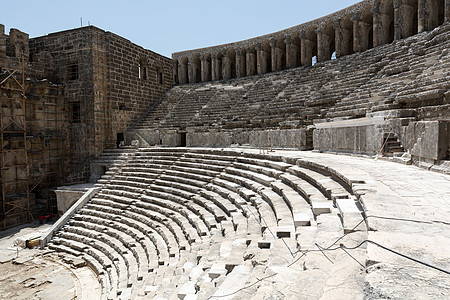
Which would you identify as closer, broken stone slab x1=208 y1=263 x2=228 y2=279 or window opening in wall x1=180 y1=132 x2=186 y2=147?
broken stone slab x1=208 y1=263 x2=228 y2=279

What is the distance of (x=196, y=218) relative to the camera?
28.0 ft

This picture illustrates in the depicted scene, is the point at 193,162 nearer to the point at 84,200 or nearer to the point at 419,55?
the point at 84,200

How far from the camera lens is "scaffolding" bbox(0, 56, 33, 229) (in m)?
15.1

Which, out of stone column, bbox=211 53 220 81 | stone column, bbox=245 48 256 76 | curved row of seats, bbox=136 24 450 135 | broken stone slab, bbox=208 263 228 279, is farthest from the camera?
stone column, bbox=211 53 220 81

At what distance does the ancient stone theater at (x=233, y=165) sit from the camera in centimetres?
328

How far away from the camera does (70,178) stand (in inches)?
683

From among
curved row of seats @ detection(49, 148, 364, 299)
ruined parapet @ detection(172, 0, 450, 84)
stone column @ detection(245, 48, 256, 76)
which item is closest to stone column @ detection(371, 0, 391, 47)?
ruined parapet @ detection(172, 0, 450, 84)

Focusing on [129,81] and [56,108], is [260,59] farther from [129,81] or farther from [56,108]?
[56,108]

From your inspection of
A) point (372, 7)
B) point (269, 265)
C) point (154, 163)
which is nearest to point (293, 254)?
point (269, 265)

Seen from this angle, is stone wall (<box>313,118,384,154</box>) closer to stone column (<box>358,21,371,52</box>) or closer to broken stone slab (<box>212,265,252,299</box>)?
broken stone slab (<box>212,265,252,299</box>)

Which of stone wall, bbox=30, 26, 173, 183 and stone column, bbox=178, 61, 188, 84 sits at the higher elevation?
stone column, bbox=178, 61, 188, 84

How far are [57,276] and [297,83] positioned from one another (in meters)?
16.4

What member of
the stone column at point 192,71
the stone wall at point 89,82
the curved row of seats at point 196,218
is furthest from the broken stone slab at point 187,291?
the stone column at point 192,71

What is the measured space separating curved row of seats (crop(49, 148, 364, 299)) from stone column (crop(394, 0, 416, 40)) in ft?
40.6
